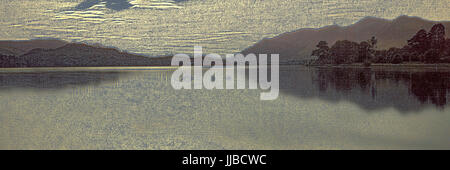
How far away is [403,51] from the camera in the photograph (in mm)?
90875

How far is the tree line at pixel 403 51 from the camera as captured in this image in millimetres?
81769

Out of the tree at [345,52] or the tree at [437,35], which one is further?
the tree at [345,52]

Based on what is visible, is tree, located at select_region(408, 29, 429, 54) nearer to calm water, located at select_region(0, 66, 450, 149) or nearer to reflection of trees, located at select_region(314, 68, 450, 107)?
reflection of trees, located at select_region(314, 68, 450, 107)

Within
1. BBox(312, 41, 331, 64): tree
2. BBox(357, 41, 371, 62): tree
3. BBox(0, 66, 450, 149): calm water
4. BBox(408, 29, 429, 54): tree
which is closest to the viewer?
BBox(0, 66, 450, 149): calm water

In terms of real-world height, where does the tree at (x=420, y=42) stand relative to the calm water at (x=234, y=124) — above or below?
above

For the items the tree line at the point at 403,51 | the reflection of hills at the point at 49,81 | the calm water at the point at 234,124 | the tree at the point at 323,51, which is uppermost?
the tree at the point at 323,51

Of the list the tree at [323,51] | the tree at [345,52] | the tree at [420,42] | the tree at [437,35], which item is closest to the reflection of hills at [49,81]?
the tree at [420,42]

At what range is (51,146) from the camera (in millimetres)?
10352

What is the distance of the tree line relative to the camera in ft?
268

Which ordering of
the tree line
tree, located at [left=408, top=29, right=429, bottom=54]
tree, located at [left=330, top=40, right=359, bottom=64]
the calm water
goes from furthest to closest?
tree, located at [left=330, top=40, right=359, bottom=64], tree, located at [left=408, top=29, right=429, bottom=54], the tree line, the calm water

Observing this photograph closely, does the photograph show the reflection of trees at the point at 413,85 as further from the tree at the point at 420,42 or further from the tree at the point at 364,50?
the tree at the point at 364,50

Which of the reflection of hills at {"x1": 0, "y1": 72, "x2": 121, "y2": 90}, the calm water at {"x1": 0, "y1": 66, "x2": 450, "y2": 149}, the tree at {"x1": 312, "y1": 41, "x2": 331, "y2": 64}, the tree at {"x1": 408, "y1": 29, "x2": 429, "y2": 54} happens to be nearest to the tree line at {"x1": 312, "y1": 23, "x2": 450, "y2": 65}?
the tree at {"x1": 408, "y1": 29, "x2": 429, "y2": 54}
